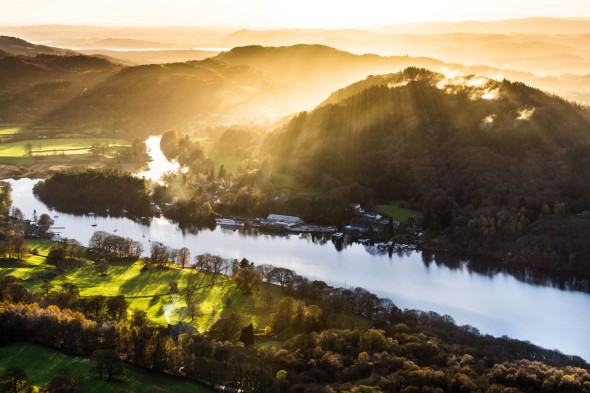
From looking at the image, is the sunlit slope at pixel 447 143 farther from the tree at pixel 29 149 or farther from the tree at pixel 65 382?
the tree at pixel 65 382

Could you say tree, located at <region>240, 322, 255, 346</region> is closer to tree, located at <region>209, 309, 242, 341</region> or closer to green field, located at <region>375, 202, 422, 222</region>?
tree, located at <region>209, 309, 242, 341</region>

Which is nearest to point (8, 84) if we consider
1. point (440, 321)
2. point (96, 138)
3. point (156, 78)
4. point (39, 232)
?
point (156, 78)

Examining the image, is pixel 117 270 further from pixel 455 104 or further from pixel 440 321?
pixel 455 104

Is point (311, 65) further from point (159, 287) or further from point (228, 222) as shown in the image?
point (159, 287)

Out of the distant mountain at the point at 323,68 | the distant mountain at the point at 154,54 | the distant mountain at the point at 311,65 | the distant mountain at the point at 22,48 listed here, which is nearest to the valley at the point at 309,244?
the distant mountain at the point at 323,68

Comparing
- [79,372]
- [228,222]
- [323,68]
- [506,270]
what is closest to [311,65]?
[323,68]

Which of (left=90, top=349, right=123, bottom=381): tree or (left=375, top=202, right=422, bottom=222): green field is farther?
(left=375, top=202, right=422, bottom=222): green field

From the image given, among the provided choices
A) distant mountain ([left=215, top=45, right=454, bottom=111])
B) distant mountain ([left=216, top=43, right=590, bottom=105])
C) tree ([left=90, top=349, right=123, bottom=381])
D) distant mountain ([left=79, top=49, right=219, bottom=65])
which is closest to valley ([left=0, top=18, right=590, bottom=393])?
tree ([left=90, top=349, right=123, bottom=381])
